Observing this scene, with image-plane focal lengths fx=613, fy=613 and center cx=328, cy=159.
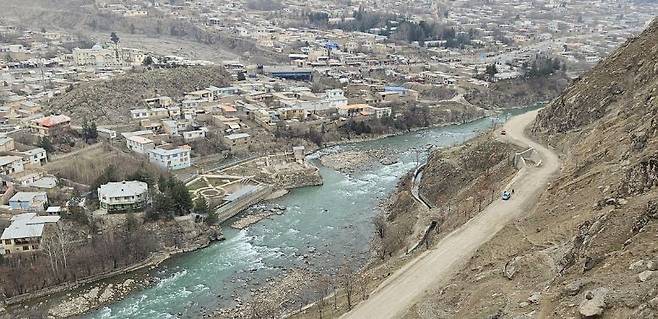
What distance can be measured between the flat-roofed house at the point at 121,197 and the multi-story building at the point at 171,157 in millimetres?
4669

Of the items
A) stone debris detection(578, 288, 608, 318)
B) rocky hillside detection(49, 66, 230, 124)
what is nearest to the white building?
rocky hillside detection(49, 66, 230, 124)

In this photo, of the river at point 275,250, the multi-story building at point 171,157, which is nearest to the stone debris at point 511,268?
the river at point 275,250

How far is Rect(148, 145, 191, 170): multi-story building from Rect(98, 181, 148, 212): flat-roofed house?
4669 mm

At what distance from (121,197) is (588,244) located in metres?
12.8

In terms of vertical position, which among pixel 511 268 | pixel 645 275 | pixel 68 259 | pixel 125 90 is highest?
pixel 645 275

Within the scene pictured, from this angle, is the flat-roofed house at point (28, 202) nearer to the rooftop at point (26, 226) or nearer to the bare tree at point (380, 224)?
the rooftop at point (26, 226)

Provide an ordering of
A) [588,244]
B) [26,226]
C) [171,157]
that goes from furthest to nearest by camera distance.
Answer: [171,157] → [26,226] → [588,244]

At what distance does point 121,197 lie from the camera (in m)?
16.8

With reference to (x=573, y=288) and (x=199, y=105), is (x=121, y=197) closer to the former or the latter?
(x=199, y=105)

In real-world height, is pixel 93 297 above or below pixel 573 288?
below

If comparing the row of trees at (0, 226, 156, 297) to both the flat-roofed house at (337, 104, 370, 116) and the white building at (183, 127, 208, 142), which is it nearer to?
the white building at (183, 127, 208, 142)

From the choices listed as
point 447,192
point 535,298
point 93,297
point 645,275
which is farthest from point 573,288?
point 447,192

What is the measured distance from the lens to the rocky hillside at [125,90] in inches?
1080

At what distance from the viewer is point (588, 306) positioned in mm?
6270
